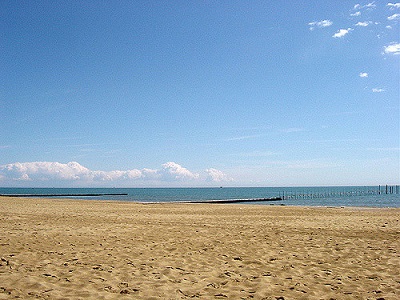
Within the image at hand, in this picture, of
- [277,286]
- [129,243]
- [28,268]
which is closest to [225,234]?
[129,243]

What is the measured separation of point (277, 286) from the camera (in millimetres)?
6590

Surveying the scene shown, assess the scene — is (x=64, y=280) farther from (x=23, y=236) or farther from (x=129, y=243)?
(x=23, y=236)

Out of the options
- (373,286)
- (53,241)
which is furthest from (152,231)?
(373,286)

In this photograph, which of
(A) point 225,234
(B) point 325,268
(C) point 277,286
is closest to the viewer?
(C) point 277,286

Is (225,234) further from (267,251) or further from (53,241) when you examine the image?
(53,241)

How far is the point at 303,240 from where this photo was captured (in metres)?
12.1

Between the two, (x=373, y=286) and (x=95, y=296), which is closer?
(x=95, y=296)

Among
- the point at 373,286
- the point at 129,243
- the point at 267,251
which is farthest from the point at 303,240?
the point at 129,243

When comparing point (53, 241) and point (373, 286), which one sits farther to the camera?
point (53, 241)

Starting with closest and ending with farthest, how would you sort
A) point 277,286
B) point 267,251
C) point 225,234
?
1. point 277,286
2. point 267,251
3. point 225,234

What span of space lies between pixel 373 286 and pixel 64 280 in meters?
6.30

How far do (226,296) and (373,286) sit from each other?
122 inches

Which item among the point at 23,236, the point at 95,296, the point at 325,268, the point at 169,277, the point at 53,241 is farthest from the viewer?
the point at 23,236

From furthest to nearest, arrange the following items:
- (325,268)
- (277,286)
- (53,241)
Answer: (53,241) → (325,268) → (277,286)
